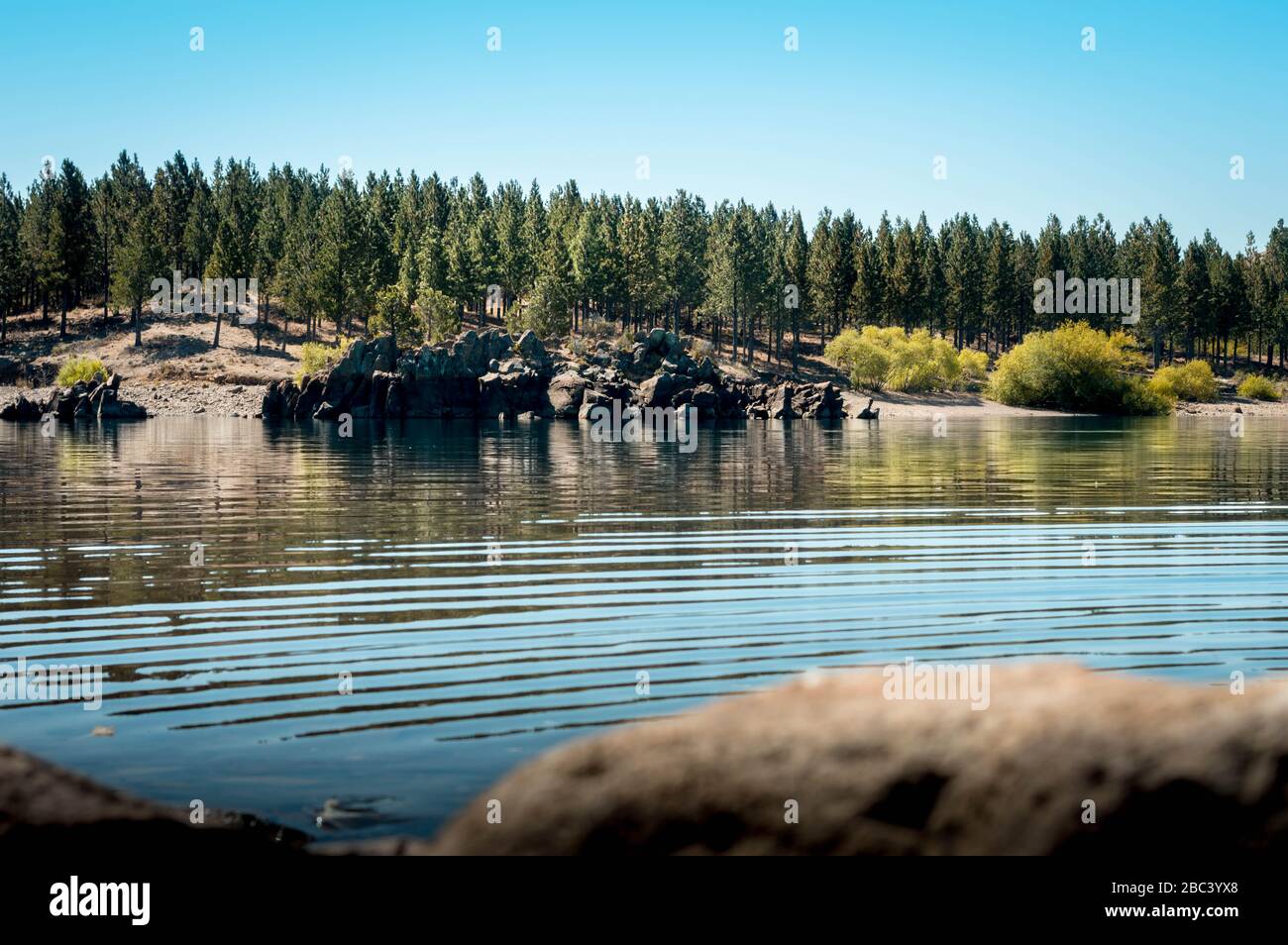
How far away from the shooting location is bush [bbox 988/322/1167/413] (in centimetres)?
13925

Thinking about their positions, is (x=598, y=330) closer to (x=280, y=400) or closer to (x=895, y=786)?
(x=280, y=400)

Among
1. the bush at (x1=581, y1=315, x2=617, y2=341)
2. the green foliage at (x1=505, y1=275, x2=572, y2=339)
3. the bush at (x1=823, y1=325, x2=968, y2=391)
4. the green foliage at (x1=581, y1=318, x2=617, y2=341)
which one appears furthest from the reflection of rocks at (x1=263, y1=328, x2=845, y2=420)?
the green foliage at (x1=581, y1=318, x2=617, y2=341)

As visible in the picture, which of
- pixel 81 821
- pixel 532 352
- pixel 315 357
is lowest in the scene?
pixel 81 821

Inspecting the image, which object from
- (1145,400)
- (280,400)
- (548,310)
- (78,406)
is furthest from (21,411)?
(1145,400)

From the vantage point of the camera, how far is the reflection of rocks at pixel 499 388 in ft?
379

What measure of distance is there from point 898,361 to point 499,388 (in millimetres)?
52977

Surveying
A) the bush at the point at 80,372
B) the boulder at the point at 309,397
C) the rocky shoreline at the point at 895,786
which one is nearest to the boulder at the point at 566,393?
the boulder at the point at 309,397

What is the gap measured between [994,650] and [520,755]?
23.3 ft

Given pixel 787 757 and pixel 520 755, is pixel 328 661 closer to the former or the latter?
pixel 520 755

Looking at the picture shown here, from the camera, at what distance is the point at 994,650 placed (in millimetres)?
14930

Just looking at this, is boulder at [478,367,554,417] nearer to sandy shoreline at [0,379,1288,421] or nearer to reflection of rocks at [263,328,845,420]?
reflection of rocks at [263,328,845,420]

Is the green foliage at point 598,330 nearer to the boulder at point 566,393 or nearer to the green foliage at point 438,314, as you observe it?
the green foliage at point 438,314

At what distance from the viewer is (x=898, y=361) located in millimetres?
145625
